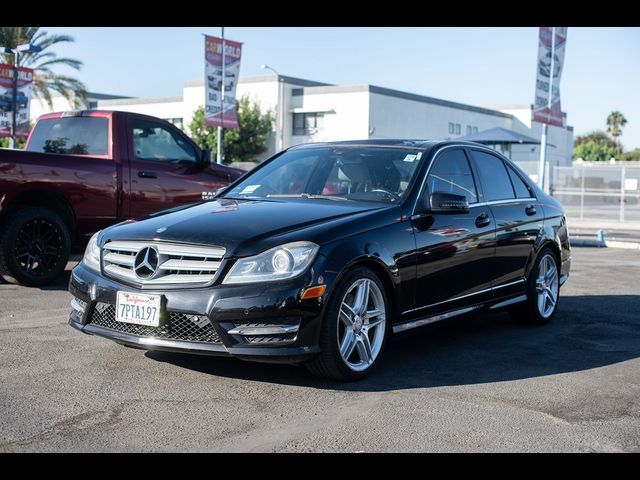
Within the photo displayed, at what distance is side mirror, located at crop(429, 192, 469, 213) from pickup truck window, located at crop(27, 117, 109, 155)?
492 cm

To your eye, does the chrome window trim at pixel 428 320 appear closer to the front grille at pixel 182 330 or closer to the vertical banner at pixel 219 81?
the front grille at pixel 182 330

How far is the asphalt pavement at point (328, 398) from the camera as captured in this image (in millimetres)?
4137

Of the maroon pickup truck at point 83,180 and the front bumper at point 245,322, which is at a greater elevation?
the maroon pickup truck at point 83,180

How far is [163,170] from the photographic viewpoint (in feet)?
32.2

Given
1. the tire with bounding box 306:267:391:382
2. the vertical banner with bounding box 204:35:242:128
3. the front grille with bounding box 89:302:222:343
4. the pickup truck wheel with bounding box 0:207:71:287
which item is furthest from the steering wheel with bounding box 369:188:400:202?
the vertical banner with bounding box 204:35:242:128

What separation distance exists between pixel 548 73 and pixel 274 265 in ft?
55.0

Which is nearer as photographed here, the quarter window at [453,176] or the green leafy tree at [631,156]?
the quarter window at [453,176]

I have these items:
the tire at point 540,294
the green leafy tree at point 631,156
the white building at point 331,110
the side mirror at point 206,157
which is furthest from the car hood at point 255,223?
the green leafy tree at point 631,156

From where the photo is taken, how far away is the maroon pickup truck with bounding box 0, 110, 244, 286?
8602 mm

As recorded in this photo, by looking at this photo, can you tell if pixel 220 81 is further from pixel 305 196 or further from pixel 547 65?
pixel 305 196

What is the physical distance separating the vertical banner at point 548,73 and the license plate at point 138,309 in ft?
54.6
